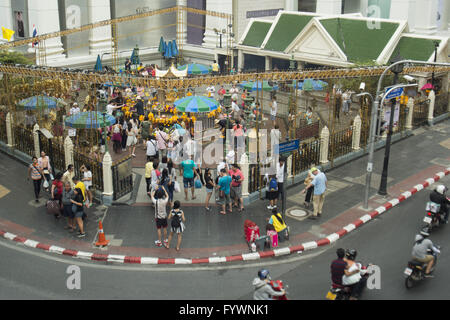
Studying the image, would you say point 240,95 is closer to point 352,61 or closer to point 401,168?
point 352,61

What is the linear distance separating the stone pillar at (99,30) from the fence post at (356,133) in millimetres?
22764

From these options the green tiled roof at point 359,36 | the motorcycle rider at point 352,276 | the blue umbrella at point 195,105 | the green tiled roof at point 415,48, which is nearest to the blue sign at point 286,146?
the motorcycle rider at point 352,276

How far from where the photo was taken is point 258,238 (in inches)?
584

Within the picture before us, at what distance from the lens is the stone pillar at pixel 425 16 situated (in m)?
40.8

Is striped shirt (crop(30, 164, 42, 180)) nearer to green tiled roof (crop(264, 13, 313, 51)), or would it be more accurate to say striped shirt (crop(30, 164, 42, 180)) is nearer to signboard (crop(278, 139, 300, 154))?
signboard (crop(278, 139, 300, 154))

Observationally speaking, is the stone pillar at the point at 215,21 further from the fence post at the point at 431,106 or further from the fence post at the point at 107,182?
the fence post at the point at 107,182

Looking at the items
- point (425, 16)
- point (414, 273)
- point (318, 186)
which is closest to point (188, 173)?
point (318, 186)

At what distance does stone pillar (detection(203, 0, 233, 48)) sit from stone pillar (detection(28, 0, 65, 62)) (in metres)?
12.5

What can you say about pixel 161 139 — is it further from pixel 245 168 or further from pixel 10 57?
pixel 10 57

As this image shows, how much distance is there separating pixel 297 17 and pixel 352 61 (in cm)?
790

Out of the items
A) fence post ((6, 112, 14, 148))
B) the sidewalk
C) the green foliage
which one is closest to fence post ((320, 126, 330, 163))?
the sidewalk

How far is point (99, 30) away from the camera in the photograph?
3841 centimetres

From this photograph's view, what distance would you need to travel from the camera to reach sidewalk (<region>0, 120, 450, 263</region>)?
1498 cm

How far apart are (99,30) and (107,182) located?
23.9 meters
